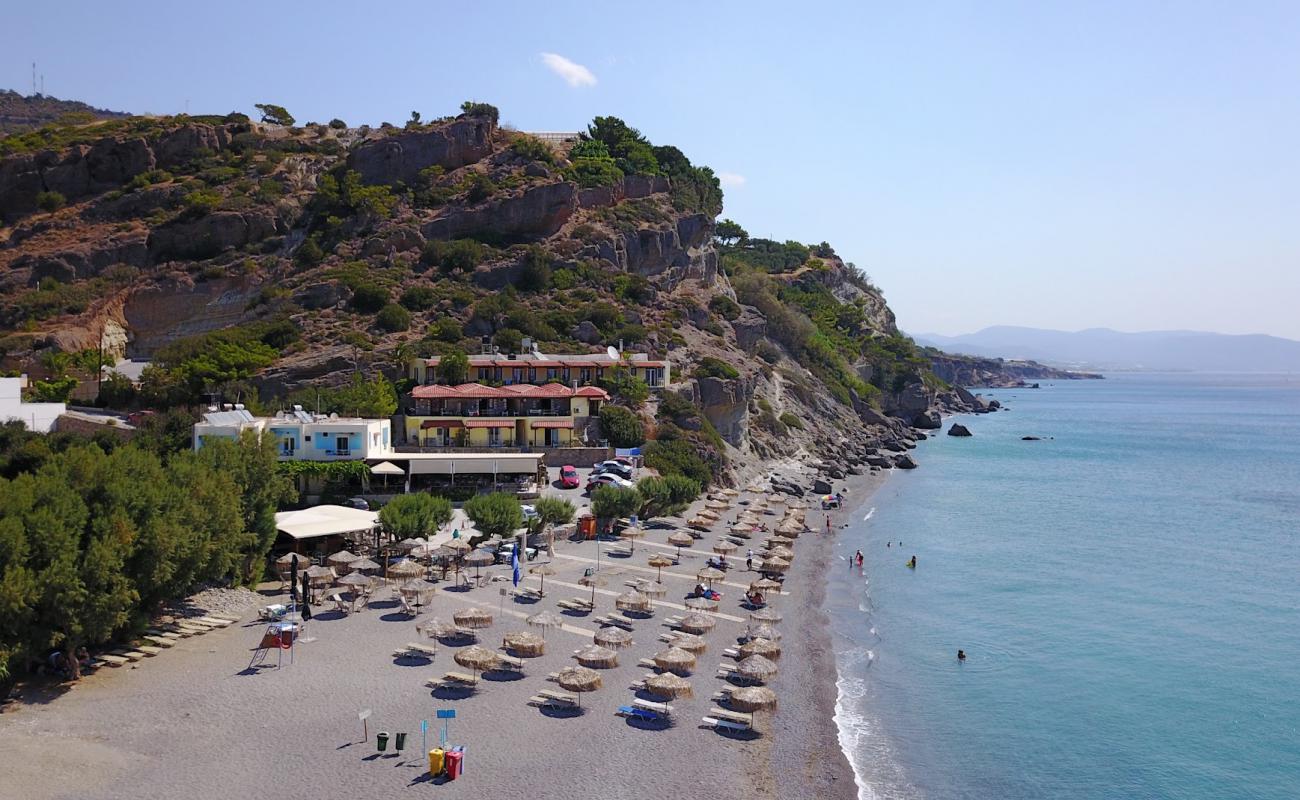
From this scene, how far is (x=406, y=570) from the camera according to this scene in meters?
29.5

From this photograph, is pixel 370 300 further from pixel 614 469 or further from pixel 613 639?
pixel 613 639

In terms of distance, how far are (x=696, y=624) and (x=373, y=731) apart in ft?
35.1

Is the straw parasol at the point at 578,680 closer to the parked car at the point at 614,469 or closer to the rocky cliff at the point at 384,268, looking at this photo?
the parked car at the point at 614,469

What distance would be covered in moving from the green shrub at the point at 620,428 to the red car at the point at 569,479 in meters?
5.29

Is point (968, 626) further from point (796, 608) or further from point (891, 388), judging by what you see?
point (891, 388)

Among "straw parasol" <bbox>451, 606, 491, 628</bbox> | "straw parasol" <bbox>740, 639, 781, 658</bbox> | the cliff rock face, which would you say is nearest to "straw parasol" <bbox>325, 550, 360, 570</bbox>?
"straw parasol" <bbox>451, 606, 491, 628</bbox>

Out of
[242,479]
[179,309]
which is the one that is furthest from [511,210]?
[242,479]

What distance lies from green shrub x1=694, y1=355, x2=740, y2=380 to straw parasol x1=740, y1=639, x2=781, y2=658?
4111 centimetres

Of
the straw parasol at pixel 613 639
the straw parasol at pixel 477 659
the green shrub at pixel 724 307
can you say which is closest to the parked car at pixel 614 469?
the straw parasol at pixel 613 639

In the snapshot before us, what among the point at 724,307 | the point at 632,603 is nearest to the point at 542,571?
the point at 632,603

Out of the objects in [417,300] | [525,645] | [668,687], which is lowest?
[668,687]

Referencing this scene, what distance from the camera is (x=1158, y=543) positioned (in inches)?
1887

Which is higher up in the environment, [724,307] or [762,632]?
[724,307]

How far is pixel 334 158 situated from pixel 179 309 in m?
25.1
